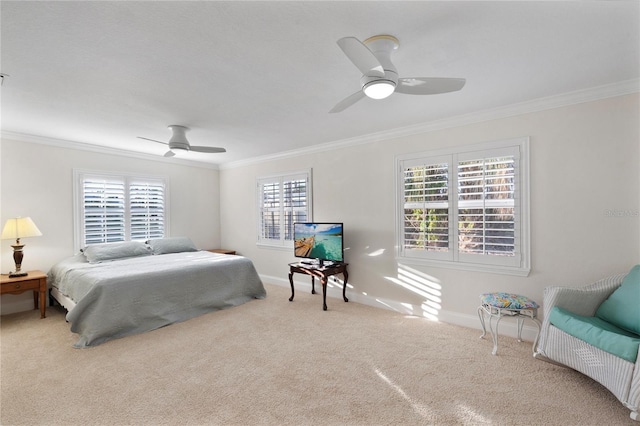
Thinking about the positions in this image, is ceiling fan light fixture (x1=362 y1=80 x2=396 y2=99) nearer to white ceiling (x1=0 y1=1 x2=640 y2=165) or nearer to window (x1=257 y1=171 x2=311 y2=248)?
white ceiling (x1=0 y1=1 x2=640 y2=165)

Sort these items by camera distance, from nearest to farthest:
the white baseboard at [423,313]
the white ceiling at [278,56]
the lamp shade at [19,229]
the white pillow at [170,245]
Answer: the white ceiling at [278,56] < the white baseboard at [423,313] < the lamp shade at [19,229] < the white pillow at [170,245]

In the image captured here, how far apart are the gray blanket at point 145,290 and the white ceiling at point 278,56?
1780mm

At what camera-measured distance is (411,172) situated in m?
3.80

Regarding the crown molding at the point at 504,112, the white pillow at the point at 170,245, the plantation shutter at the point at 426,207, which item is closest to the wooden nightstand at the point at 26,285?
the white pillow at the point at 170,245

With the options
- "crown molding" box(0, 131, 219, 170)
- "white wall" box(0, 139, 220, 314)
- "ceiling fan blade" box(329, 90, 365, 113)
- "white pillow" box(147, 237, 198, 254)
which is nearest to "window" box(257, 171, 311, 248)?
"white pillow" box(147, 237, 198, 254)

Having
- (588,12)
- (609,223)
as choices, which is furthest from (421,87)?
(609,223)

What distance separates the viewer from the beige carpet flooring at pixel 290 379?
1935 mm

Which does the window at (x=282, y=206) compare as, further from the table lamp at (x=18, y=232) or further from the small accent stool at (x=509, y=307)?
the table lamp at (x=18, y=232)

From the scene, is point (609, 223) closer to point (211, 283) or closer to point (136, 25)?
point (136, 25)

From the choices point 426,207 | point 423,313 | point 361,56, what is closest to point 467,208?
point 426,207

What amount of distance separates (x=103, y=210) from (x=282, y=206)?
2824mm

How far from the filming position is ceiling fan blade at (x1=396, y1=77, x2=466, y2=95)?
1950 mm

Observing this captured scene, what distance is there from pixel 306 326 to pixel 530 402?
212 cm

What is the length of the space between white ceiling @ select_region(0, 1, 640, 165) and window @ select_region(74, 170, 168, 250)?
4.46 ft
